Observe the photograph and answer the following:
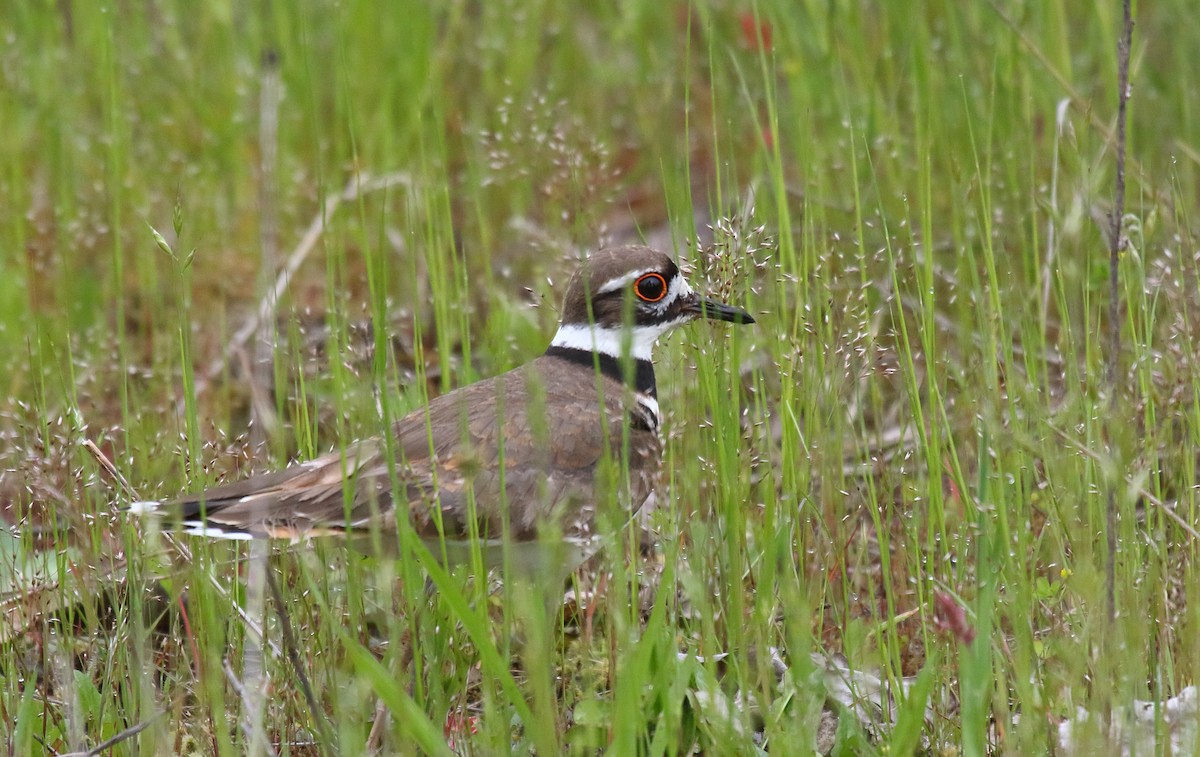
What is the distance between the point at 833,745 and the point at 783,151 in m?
3.64

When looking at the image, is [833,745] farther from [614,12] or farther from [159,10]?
[159,10]

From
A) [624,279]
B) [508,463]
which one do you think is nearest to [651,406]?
[624,279]

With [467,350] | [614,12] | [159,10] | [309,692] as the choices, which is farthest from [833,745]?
[159,10]

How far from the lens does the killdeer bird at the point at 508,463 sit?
10.6 feet

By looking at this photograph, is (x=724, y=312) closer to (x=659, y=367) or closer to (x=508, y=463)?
(x=508, y=463)

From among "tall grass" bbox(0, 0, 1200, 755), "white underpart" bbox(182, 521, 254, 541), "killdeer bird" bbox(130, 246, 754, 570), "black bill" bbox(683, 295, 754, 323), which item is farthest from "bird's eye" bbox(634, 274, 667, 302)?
"white underpart" bbox(182, 521, 254, 541)

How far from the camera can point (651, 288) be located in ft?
13.6

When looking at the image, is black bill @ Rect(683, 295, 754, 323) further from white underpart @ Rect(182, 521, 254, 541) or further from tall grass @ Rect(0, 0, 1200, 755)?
white underpart @ Rect(182, 521, 254, 541)

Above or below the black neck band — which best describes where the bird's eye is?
above

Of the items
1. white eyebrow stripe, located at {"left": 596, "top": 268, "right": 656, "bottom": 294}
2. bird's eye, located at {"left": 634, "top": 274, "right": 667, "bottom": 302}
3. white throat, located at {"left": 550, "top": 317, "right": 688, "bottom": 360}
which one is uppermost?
white eyebrow stripe, located at {"left": 596, "top": 268, "right": 656, "bottom": 294}

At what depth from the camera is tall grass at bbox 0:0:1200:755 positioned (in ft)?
9.16

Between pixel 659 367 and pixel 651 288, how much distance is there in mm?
271

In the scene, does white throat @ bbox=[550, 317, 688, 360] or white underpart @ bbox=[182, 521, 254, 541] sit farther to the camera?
white throat @ bbox=[550, 317, 688, 360]

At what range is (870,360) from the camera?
3.20 meters
